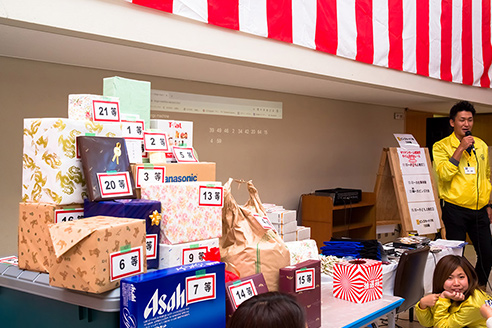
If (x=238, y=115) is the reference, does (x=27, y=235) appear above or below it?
below

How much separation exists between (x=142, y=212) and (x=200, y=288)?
1.23 ft

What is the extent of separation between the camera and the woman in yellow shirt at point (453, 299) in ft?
8.71

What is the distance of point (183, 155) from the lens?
7.74 feet

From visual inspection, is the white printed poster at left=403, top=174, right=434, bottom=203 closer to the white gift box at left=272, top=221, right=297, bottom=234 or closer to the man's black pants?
the man's black pants

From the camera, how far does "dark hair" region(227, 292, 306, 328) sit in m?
1.32

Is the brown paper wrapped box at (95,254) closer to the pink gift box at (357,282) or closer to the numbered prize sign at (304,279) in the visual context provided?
the numbered prize sign at (304,279)

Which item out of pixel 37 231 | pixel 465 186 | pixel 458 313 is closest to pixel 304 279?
pixel 37 231

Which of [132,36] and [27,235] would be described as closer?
[27,235]

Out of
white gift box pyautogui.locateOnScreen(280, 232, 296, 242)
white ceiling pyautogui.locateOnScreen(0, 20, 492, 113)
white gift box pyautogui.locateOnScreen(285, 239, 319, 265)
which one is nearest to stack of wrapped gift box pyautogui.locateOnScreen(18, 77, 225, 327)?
white gift box pyautogui.locateOnScreen(285, 239, 319, 265)

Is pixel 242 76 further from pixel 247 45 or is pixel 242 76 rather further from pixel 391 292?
pixel 391 292

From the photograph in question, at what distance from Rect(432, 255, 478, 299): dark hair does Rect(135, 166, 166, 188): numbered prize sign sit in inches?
66.1

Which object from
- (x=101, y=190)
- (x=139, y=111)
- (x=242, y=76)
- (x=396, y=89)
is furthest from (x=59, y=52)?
(x=396, y=89)

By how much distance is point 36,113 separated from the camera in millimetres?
3607

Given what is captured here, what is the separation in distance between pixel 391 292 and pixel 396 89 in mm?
2430
